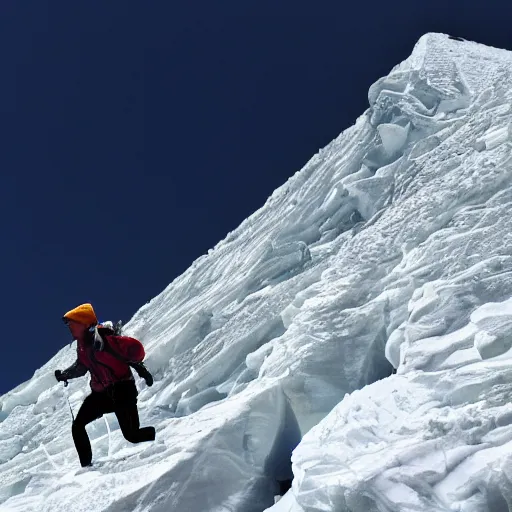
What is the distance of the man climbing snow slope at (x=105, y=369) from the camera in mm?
7305

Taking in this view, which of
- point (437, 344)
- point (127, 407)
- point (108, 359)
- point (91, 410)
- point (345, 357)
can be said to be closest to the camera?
point (437, 344)

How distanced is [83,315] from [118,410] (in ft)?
3.48

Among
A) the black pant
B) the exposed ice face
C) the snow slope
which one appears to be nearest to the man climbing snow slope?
the black pant

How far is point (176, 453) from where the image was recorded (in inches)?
305

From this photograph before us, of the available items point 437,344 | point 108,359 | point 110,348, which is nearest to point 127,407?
point 108,359

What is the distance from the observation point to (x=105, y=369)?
7.42 meters

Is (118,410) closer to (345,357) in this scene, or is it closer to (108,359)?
(108,359)

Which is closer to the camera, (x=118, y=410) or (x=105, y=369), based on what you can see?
(x=105, y=369)

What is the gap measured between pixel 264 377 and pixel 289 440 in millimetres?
880

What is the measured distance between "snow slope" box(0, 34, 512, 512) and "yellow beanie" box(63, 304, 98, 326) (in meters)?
1.65

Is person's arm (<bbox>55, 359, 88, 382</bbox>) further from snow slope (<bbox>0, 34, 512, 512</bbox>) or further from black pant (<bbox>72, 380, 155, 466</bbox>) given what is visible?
snow slope (<bbox>0, 34, 512, 512</bbox>)

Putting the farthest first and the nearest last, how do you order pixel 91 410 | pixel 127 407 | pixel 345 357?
pixel 345 357 → pixel 91 410 → pixel 127 407

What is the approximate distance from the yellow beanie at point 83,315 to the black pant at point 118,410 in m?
0.70

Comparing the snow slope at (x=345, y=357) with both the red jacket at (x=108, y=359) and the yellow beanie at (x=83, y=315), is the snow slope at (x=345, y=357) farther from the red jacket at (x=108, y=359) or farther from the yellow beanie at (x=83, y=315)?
the yellow beanie at (x=83, y=315)
